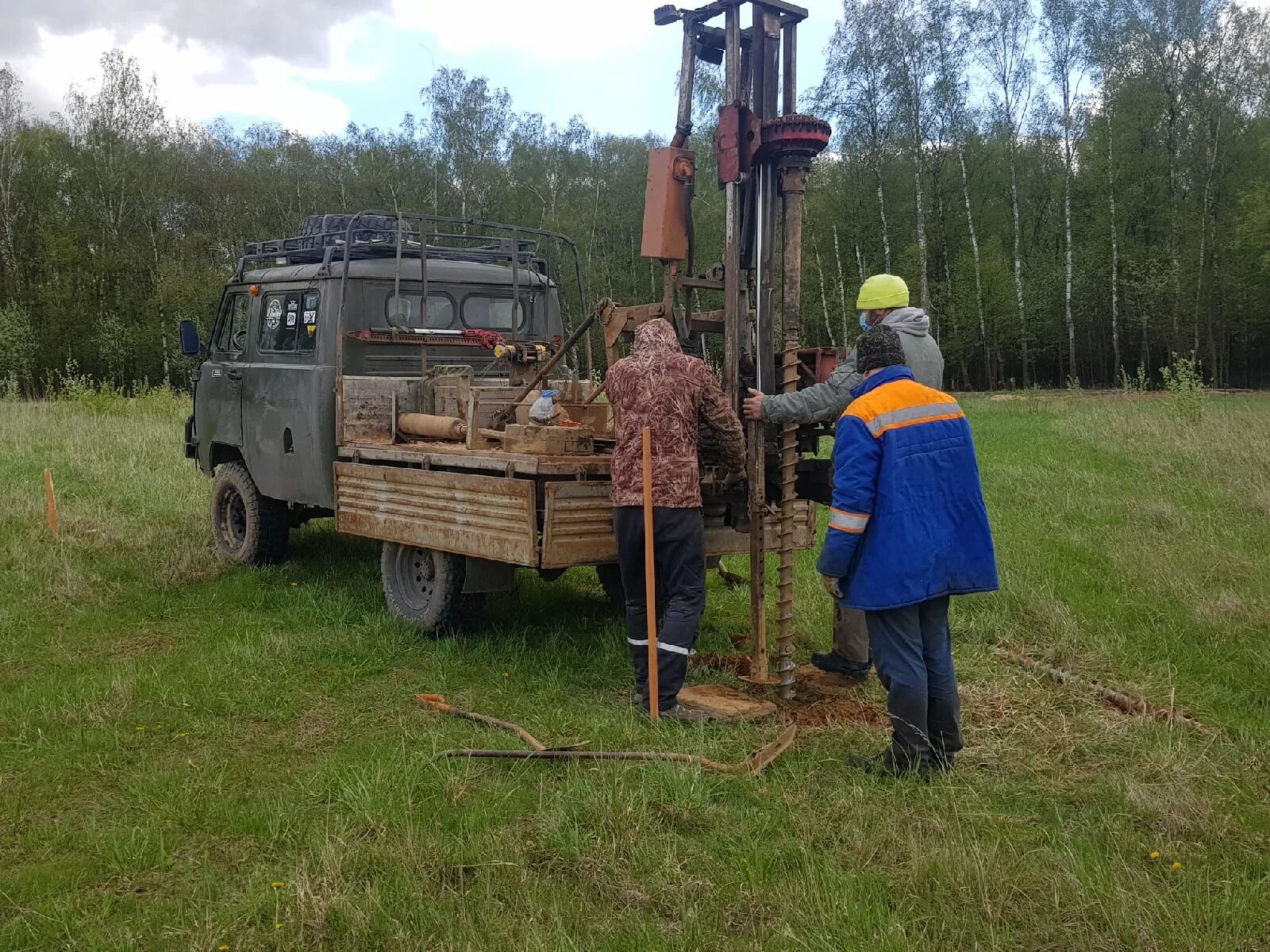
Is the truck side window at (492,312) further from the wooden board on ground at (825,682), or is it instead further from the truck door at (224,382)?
the wooden board on ground at (825,682)

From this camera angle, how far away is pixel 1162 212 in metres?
33.6

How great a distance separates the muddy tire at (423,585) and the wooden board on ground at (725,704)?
1.65 meters

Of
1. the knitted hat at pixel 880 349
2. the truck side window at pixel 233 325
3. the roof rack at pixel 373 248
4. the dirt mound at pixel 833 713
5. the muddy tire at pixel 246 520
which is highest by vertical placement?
the roof rack at pixel 373 248

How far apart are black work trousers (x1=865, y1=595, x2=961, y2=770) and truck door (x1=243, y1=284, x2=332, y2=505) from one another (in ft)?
14.2

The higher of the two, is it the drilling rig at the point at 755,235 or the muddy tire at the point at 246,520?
the drilling rig at the point at 755,235

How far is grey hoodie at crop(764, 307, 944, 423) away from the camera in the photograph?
194 inches

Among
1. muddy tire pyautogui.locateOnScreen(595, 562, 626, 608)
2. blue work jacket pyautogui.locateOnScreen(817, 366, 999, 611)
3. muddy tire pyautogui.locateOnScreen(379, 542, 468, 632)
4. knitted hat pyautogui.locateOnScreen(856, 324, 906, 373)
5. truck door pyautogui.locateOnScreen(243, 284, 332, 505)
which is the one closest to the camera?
blue work jacket pyautogui.locateOnScreen(817, 366, 999, 611)

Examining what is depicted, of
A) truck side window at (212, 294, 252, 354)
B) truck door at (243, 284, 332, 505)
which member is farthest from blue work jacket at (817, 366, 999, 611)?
truck side window at (212, 294, 252, 354)

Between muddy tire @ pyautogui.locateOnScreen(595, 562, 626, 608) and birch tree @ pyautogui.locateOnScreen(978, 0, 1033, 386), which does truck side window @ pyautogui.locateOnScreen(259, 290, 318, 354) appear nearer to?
muddy tire @ pyautogui.locateOnScreen(595, 562, 626, 608)

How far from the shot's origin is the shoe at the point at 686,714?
16.1 ft

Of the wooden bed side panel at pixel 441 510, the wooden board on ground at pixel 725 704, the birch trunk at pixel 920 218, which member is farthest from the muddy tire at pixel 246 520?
the birch trunk at pixel 920 218

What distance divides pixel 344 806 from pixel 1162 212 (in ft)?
117

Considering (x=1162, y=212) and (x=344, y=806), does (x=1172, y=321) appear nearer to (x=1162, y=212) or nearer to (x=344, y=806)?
(x=1162, y=212)

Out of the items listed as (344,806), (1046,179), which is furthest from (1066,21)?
(344,806)
